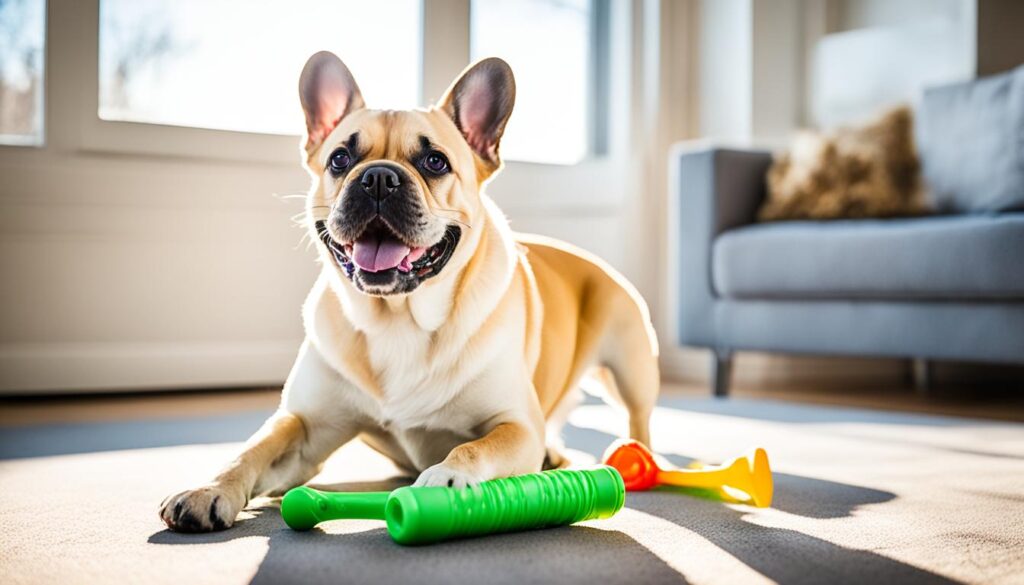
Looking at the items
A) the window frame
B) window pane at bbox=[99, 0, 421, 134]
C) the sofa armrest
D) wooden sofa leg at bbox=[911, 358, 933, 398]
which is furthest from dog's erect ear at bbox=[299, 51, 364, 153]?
wooden sofa leg at bbox=[911, 358, 933, 398]

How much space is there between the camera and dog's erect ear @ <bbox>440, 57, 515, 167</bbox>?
1687 millimetres

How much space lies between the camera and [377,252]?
4.87 feet

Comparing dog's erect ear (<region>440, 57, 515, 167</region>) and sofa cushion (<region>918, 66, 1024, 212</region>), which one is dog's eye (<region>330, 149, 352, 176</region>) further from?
sofa cushion (<region>918, 66, 1024, 212</region>)

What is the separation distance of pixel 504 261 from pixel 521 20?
2.97 m

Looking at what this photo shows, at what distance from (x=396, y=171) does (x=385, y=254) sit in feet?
0.45

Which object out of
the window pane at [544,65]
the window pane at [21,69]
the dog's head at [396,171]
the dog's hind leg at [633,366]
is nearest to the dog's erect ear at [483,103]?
the dog's head at [396,171]

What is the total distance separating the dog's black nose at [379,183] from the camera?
1.45 meters

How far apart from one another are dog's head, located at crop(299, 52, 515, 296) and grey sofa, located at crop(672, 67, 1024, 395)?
165cm

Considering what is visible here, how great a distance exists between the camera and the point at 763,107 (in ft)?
14.1

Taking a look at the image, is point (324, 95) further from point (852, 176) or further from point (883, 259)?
point (852, 176)

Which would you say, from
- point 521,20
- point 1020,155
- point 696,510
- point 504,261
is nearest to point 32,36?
point 521,20

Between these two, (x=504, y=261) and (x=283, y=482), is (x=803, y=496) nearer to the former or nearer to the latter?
(x=504, y=261)

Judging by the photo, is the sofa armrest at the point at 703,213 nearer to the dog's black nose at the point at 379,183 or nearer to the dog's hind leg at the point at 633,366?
the dog's hind leg at the point at 633,366

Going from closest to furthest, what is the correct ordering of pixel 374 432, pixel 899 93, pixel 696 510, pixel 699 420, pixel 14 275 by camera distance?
pixel 696 510, pixel 374 432, pixel 699 420, pixel 14 275, pixel 899 93
